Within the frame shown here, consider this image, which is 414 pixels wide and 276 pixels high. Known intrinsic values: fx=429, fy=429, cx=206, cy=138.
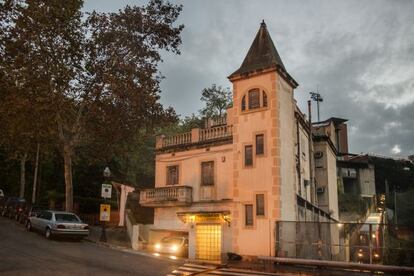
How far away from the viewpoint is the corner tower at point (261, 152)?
77.0ft

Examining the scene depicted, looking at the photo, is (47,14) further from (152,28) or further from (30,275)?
(30,275)

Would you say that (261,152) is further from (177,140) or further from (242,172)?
(177,140)

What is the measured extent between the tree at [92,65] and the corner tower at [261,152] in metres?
9.45

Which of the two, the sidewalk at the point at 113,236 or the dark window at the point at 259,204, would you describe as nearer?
the dark window at the point at 259,204

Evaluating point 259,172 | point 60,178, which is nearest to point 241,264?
point 259,172

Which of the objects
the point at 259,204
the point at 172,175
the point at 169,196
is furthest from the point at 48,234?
the point at 259,204

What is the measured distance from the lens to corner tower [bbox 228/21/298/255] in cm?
2347

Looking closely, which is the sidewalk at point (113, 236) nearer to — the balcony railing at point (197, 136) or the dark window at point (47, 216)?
the dark window at point (47, 216)

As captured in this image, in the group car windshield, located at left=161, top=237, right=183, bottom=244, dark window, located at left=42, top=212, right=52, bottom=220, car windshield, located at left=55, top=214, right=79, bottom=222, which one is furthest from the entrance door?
dark window, located at left=42, top=212, right=52, bottom=220

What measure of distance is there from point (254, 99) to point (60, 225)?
13.3m

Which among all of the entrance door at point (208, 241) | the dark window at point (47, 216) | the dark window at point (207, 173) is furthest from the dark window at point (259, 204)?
the dark window at point (47, 216)

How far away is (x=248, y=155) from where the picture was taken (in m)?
25.0

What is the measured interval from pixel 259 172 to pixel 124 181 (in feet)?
98.7

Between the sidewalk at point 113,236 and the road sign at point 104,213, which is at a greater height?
the road sign at point 104,213
